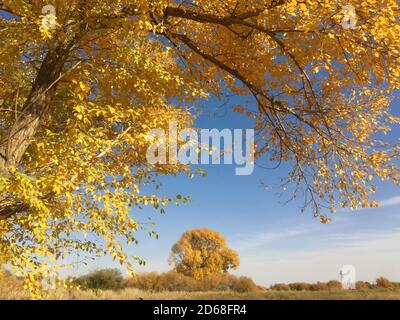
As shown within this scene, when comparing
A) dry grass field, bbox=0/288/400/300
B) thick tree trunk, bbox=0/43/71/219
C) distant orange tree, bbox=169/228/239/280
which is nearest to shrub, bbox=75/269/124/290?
dry grass field, bbox=0/288/400/300

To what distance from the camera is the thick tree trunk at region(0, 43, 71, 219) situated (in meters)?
8.95

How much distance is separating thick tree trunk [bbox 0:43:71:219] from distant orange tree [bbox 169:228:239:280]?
84.7 ft

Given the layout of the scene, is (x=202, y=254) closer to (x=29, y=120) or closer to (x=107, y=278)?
(x=107, y=278)

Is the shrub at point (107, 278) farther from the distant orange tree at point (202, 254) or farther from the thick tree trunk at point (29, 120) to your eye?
the thick tree trunk at point (29, 120)

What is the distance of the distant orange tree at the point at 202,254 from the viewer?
34.6m

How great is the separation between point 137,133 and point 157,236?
2247 mm

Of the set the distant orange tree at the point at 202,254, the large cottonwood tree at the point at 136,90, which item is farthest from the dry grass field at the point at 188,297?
the distant orange tree at the point at 202,254

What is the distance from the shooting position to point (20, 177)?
7.30 meters

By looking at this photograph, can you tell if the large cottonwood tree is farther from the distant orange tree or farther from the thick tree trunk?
the distant orange tree

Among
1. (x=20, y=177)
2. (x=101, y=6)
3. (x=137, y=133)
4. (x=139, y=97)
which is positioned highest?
(x=101, y=6)

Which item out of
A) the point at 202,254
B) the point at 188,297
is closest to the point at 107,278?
the point at 188,297
